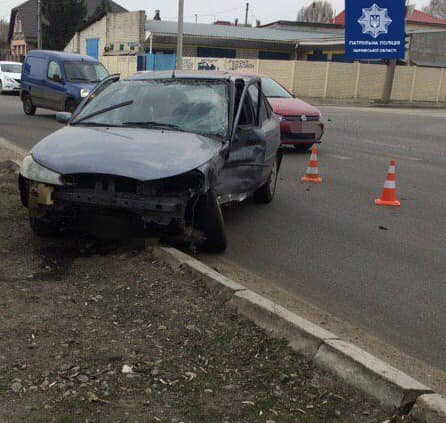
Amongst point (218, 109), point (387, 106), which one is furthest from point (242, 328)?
point (387, 106)

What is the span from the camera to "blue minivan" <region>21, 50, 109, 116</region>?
18.4m

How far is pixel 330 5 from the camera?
369 feet

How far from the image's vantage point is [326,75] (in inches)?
1560

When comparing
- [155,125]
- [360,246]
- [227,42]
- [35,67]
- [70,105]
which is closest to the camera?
[155,125]

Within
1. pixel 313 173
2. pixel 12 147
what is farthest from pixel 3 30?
pixel 313 173

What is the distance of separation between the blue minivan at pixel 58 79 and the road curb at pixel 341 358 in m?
14.6

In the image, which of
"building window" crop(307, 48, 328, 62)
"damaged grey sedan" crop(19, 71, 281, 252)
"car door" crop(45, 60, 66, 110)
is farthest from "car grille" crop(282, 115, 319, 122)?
"building window" crop(307, 48, 328, 62)

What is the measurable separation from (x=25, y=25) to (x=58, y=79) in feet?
183

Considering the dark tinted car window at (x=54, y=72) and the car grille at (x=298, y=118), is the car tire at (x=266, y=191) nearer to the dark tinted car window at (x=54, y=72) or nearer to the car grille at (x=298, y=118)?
the car grille at (x=298, y=118)

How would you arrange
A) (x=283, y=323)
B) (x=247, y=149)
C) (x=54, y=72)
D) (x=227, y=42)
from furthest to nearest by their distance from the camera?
(x=227, y=42)
(x=54, y=72)
(x=247, y=149)
(x=283, y=323)

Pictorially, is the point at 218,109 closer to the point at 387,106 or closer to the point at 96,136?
the point at 96,136

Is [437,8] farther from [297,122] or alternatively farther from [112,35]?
[297,122]

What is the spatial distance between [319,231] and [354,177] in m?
4.15

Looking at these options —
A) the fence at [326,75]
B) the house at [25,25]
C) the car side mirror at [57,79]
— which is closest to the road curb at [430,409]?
the car side mirror at [57,79]
